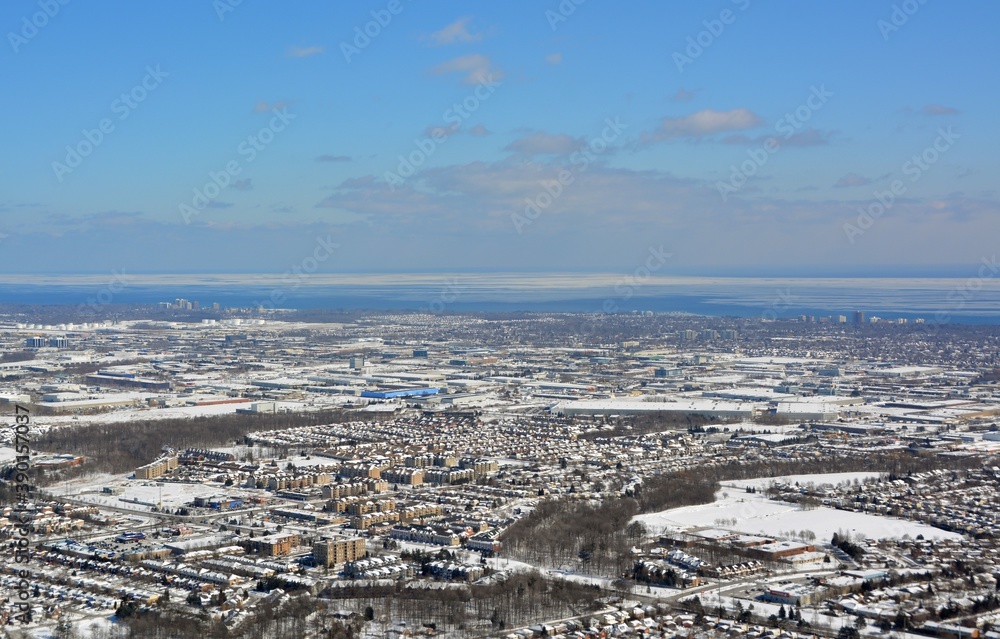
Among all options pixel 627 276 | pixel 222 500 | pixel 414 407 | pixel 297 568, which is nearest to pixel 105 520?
pixel 222 500
